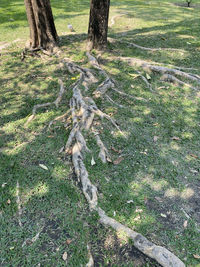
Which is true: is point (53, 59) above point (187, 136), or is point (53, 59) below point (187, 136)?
above

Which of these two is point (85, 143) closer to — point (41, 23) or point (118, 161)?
point (118, 161)

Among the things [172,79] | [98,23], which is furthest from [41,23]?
[172,79]

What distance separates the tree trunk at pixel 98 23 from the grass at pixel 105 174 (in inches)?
18.9

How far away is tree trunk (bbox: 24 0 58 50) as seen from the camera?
627cm

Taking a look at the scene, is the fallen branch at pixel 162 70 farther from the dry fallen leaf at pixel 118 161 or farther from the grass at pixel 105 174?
the dry fallen leaf at pixel 118 161

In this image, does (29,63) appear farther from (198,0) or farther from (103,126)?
(198,0)

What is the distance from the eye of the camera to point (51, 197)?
126 inches

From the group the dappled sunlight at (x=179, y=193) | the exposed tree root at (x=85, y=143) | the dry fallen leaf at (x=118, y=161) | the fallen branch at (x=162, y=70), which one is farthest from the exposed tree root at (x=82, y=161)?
the fallen branch at (x=162, y=70)

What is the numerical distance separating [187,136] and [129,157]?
49.6 inches

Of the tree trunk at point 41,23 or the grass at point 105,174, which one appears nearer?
the grass at point 105,174

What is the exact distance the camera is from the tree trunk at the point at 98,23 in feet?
19.4

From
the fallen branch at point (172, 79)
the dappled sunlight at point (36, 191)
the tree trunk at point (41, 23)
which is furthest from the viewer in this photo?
the tree trunk at point (41, 23)

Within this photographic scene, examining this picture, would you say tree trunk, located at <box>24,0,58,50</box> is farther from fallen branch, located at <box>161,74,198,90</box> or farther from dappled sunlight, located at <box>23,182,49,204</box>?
dappled sunlight, located at <box>23,182,49,204</box>

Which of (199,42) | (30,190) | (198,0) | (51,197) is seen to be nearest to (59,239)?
(51,197)
